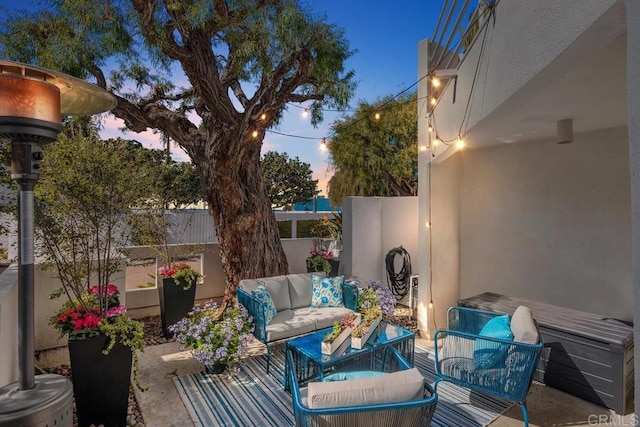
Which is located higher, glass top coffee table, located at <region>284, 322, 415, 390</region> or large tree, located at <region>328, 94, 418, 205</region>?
large tree, located at <region>328, 94, 418, 205</region>

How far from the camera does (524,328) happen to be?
3160 mm

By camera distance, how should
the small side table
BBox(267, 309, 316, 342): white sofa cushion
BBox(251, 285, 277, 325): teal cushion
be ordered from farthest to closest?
BBox(251, 285, 277, 325): teal cushion < BBox(267, 309, 316, 342): white sofa cushion < the small side table

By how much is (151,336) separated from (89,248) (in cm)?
230

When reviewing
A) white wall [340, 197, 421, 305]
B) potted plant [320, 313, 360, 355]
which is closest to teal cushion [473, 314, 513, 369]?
potted plant [320, 313, 360, 355]

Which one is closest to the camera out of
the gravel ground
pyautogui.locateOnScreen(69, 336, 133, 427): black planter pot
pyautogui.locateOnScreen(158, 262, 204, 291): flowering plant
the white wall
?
pyautogui.locateOnScreen(69, 336, 133, 427): black planter pot

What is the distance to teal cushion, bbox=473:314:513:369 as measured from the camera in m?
3.21

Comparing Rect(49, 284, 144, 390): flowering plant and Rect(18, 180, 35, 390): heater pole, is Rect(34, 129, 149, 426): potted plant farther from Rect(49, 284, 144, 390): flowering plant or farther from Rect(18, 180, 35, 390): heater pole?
Rect(18, 180, 35, 390): heater pole

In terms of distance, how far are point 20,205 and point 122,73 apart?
541 cm

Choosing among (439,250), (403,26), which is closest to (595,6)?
(439,250)

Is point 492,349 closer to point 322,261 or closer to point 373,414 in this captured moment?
point 373,414

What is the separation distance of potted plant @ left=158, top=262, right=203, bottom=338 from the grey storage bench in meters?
4.70

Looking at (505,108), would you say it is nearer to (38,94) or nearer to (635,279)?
(635,279)

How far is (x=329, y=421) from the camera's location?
2092 mm

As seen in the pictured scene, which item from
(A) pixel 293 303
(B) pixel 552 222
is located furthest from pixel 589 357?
(A) pixel 293 303
